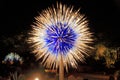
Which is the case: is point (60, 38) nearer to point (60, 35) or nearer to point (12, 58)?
point (60, 35)

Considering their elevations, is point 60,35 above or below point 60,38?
above

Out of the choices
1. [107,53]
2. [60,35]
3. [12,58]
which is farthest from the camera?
[12,58]

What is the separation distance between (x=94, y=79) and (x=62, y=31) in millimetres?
9515

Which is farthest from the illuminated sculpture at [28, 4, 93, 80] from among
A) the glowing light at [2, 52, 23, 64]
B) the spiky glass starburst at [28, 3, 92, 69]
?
the glowing light at [2, 52, 23, 64]

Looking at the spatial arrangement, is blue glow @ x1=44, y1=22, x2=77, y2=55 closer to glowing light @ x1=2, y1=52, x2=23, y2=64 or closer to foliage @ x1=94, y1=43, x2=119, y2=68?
foliage @ x1=94, y1=43, x2=119, y2=68

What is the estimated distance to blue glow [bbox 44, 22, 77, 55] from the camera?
18.3 meters

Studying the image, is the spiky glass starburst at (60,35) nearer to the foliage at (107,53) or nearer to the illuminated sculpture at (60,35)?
the illuminated sculpture at (60,35)

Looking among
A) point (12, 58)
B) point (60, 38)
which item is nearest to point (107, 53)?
point (60, 38)

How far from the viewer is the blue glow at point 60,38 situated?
1830 cm

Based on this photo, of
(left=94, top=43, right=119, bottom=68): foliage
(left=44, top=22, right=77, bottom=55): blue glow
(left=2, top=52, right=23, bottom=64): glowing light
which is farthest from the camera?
(left=2, top=52, right=23, bottom=64): glowing light

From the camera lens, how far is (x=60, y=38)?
18359 millimetres

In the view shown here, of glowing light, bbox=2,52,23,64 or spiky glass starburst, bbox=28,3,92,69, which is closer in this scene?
spiky glass starburst, bbox=28,3,92,69

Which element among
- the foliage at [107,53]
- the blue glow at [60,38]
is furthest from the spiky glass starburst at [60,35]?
the foliage at [107,53]

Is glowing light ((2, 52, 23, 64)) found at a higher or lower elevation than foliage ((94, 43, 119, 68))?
higher
